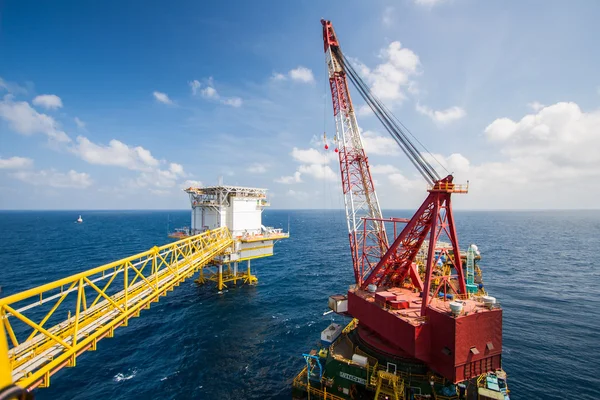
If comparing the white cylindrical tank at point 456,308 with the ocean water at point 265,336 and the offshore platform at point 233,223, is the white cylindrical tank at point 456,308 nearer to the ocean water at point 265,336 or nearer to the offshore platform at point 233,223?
the ocean water at point 265,336

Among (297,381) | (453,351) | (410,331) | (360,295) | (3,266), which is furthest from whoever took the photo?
(3,266)

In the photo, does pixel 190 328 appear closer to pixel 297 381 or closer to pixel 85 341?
pixel 297 381

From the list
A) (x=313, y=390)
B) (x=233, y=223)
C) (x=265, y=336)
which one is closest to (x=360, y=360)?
(x=313, y=390)

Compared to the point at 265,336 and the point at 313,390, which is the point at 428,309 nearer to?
the point at 313,390

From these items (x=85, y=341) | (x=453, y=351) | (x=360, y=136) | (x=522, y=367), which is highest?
(x=360, y=136)

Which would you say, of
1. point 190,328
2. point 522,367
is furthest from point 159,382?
point 522,367

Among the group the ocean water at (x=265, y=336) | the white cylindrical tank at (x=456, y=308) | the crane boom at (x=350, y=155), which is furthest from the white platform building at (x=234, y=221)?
the white cylindrical tank at (x=456, y=308)

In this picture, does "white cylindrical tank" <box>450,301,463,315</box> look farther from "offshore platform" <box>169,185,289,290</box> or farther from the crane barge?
"offshore platform" <box>169,185,289,290</box>

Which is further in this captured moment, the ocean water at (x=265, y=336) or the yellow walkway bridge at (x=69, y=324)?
the ocean water at (x=265, y=336)

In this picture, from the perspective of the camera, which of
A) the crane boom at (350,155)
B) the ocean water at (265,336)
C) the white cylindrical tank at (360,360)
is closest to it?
the white cylindrical tank at (360,360)
